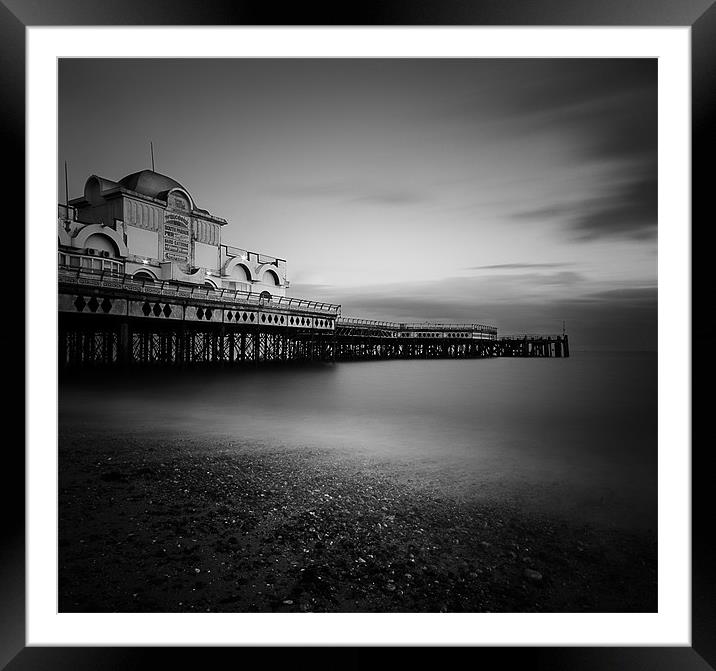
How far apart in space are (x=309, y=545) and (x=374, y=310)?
1558 millimetres

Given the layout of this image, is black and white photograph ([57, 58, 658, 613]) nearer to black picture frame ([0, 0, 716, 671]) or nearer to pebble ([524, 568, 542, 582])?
pebble ([524, 568, 542, 582])

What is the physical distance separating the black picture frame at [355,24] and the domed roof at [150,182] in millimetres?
764

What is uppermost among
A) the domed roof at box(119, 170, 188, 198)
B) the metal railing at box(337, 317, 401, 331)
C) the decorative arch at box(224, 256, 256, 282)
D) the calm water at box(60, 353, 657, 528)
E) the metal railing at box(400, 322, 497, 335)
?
the domed roof at box(119, 170, 188, 198)

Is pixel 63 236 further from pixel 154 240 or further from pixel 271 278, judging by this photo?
pixel 271 278

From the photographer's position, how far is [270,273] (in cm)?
320

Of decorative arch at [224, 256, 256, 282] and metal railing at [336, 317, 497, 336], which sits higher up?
decorative arch at [224, 256, 256, 282]

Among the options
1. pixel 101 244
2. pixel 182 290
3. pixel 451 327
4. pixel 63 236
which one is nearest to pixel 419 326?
pixel 451 327

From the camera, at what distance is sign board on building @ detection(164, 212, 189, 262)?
306 cm

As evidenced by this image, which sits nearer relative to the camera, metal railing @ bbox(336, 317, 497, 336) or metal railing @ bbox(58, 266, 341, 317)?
metal railing @ bbox(58, 266, 341, 317)

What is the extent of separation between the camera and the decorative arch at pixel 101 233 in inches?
114

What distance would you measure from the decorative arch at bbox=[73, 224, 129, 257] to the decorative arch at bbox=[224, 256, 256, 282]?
0.72m

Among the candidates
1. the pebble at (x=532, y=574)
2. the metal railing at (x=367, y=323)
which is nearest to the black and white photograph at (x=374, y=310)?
the pebble at (x=532, y=574)

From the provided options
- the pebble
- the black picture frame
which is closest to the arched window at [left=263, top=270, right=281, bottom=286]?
the black picture frame

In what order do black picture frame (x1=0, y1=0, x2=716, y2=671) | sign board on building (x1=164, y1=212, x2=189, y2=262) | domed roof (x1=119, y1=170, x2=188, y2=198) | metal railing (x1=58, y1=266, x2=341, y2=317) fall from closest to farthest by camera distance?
black picture frame (x1=0, y1=0, x2=716, y2=671) < domed roof (x1=119, y1=170, x2=188, y2=198) < metal railing (x1=58, y1=266, x2=341, y2=317) < sign board on building (x1=164, y1=212, x2=189, y2=262)
